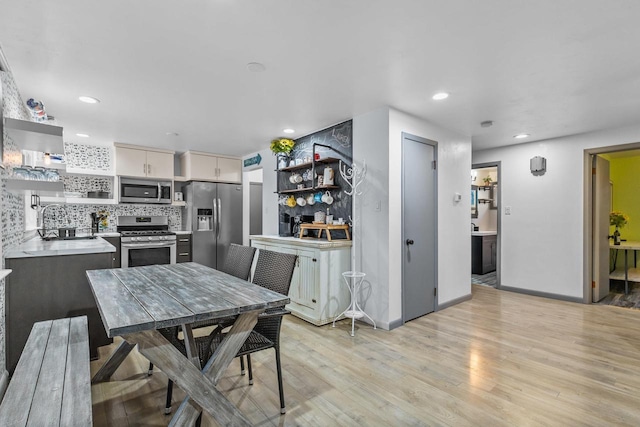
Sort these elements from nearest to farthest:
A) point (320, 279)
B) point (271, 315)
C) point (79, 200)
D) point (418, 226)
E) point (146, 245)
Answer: point (271, 315), point (320, 279), point (418, 226), point (79, 200), point (146, 245)

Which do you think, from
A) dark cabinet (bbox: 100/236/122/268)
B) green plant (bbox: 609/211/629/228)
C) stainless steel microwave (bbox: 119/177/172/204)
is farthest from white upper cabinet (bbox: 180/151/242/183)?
green plant (bbox: 609/211/629/228)

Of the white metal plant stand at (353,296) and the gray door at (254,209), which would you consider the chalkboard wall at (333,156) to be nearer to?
the white metal plant stand at (353,296)

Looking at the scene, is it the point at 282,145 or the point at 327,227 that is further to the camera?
the point at 282,145

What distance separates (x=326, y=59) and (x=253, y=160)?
364 cm

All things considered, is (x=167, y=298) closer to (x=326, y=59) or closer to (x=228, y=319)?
(x=228, y=319)

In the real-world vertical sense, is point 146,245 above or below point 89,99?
below

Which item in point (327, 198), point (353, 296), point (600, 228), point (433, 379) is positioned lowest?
point (433, 379)

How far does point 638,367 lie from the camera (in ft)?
8.20

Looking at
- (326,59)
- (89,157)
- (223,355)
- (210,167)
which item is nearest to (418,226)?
(326,59)

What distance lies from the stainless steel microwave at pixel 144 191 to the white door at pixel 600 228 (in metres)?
6.63

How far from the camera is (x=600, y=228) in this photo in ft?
14.5

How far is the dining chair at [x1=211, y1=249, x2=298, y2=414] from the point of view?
6.24 feet

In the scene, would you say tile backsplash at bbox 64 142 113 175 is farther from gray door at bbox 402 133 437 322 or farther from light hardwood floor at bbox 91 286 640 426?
gray door at bbox 402 133 437 322

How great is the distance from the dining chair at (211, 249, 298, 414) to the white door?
454 centimetres
